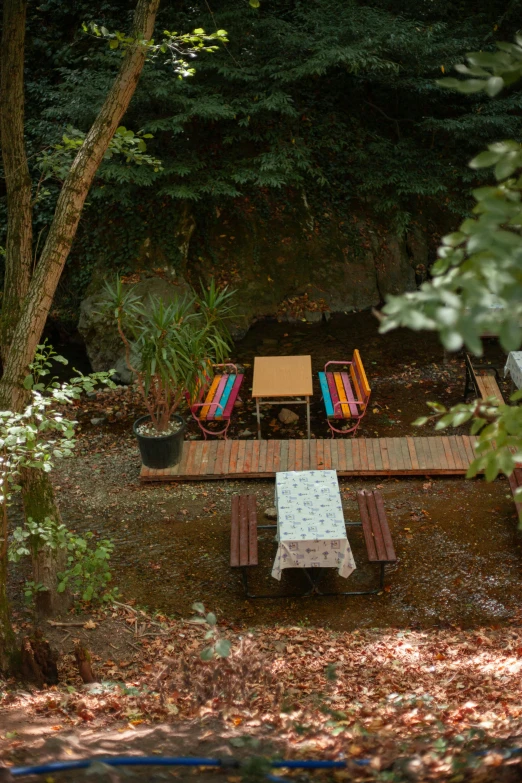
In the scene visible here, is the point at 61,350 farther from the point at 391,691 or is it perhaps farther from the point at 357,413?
the point at 391,691

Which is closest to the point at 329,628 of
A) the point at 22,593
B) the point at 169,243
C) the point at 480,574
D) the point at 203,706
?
the point at 480,574

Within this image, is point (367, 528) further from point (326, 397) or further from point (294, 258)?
point (294, 258)

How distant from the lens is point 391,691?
3838 mm

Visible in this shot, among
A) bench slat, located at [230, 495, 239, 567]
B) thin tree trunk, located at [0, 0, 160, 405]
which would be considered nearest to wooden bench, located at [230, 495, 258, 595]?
bench slat, located at [230, 495, 239, 567]

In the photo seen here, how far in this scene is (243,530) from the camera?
550 centimetres

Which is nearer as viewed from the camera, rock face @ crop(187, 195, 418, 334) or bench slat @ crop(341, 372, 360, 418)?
bench slat @ crop(341, 372, 360, 418)

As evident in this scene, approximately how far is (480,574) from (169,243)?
698cm

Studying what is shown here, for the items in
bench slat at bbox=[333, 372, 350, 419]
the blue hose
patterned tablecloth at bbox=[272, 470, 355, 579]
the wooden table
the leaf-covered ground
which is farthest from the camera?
bench slat at bbox=[333, 372, 350, 419]

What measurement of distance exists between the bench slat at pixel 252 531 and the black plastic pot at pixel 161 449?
1172mm

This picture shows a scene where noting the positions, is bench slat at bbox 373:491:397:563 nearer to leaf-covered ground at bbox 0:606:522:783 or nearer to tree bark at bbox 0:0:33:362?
leaf-covered ground at bbox 0:606:522:783

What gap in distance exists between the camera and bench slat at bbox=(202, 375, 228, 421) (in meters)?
7.30

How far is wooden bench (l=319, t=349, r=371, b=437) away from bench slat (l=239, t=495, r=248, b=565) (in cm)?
164

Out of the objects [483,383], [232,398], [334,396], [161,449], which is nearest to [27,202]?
[161,449]

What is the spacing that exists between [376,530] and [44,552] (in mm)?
2555
